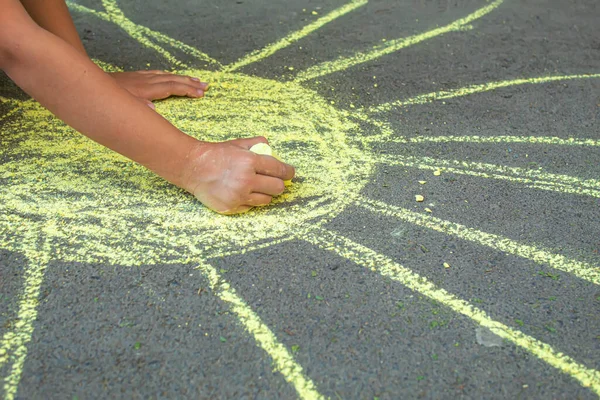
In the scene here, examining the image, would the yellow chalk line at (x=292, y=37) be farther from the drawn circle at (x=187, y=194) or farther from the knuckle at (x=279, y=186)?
the knuckle at (x=279, y=186)

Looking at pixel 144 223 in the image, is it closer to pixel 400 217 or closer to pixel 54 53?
pixel 54 53

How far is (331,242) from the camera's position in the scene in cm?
135

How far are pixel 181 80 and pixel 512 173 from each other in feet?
3.38

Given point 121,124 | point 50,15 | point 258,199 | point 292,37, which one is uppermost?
point 50,15

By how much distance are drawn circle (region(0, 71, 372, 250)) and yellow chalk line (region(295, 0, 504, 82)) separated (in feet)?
0.45

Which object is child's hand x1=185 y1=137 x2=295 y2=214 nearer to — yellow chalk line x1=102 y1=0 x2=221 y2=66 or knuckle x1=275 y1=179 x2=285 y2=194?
knuckle x1=275 y1=179 x2=285 y2=194

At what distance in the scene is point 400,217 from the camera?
144 cm

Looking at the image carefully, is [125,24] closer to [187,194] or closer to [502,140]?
[187,194]

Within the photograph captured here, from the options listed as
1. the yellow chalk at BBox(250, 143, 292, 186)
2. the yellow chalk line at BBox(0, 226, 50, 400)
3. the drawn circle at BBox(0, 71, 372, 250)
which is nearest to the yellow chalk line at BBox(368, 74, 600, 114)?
the drawn circle at BBox(0, 71, 372, 250)

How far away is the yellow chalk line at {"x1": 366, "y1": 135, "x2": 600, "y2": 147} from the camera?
1757 mm

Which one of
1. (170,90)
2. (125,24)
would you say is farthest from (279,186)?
(125,24)

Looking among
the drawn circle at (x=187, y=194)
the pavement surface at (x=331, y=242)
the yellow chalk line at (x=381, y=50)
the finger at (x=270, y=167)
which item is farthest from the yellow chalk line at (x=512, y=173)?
the yellow chalk line at (x=381, y=50)

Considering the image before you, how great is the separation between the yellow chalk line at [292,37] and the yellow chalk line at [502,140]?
665mm

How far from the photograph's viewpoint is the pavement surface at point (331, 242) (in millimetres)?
1047
